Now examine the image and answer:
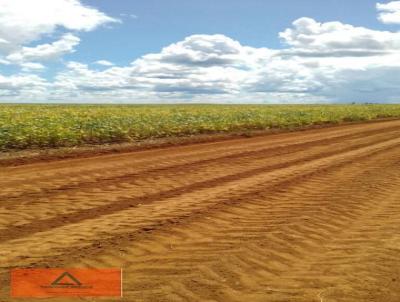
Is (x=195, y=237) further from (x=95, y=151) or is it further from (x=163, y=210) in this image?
(x=95, y=151)

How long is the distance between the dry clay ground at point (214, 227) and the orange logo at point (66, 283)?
0.46ft

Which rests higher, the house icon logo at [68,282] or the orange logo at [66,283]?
the house icon logo at [68,282]

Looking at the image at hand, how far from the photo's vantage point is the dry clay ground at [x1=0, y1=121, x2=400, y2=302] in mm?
4793

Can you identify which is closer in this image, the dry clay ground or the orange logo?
the orange logo

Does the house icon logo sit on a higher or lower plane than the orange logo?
higher

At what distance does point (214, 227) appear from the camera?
6695mm

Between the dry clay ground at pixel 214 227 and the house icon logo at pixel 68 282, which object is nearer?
the house icon logo at pixel 68 282

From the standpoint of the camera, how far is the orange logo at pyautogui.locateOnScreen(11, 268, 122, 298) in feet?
13.6

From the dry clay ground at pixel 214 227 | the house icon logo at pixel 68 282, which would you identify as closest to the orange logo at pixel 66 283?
the house icon logo at pixel 68 282

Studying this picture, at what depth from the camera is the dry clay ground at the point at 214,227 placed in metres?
4.79

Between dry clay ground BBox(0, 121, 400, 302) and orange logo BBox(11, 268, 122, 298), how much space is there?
139 millimetres

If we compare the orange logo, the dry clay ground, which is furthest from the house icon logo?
the dry clay ground

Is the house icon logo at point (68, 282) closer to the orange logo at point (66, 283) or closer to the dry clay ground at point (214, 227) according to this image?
the orange logo at point (66, 283)

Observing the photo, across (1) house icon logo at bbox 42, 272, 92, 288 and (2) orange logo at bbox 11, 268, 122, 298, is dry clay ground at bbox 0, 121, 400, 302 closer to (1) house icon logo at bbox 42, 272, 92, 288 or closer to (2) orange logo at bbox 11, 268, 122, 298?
(2) orange logo at bbox 11, 268, 122, 298
